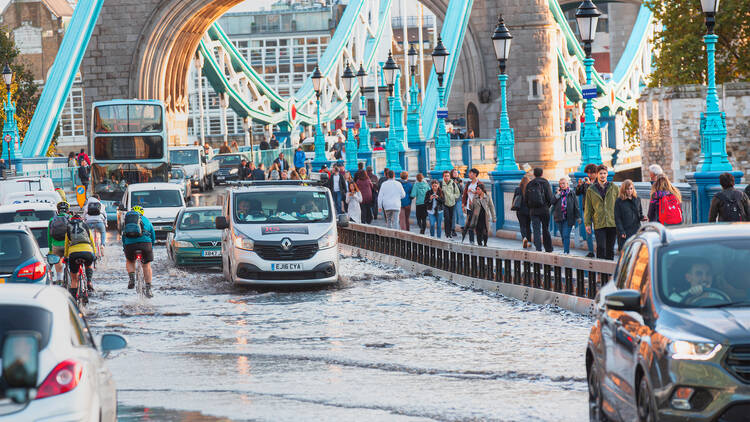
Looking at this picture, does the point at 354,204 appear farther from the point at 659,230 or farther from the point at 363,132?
the point at 659,230

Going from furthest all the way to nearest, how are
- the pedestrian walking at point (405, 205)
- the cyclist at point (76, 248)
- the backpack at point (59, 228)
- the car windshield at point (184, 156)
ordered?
the car windshield at point (184, 156) < the pedestrian walking at point (405, 205) < the backpack at point (59, 228) < the cyclist at point (76, 248)

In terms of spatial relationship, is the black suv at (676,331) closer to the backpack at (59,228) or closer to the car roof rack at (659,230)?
the car roof rack at (659,230)

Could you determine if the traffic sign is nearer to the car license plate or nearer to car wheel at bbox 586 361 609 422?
the car license plate

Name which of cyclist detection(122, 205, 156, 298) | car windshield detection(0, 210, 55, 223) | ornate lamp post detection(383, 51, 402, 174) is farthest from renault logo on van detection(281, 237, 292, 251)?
ornate lamp post detection(383, 51, 402, 174)

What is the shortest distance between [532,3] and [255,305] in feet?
126

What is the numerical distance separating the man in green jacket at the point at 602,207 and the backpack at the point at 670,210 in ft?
7.56

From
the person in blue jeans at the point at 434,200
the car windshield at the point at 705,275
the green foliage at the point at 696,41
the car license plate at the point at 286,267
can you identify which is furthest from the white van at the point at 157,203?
the car windshield at the point at 705,275

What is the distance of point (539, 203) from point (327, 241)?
3.86 metres

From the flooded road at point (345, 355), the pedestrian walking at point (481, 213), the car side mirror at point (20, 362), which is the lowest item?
the flooded road at point (345, 355)

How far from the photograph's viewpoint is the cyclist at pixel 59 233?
17.5 m

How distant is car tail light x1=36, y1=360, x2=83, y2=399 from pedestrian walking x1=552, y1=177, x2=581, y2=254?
51.3ft

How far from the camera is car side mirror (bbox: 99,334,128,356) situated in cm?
698

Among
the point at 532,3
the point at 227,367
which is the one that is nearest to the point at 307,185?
the point at 227,367

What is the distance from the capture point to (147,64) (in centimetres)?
5634
